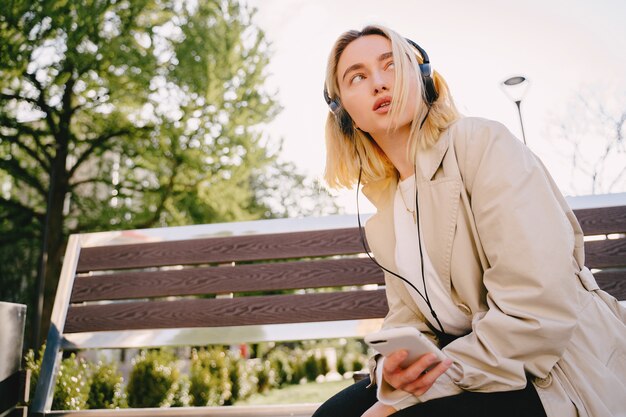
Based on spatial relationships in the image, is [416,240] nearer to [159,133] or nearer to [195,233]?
[195,233]

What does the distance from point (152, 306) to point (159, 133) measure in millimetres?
8462

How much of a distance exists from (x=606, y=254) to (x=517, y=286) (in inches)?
71.9

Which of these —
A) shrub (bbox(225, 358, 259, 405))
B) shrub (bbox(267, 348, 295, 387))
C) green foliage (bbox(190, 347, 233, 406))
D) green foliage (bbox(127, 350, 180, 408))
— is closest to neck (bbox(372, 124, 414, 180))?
green foliage (bbox(127, 350, 180, 408))

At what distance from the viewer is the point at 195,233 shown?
2955mm

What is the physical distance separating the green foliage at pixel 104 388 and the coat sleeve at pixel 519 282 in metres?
4.92

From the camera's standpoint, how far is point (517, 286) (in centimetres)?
107

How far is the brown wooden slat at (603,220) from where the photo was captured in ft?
8.33

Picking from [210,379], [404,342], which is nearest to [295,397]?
[210,379]

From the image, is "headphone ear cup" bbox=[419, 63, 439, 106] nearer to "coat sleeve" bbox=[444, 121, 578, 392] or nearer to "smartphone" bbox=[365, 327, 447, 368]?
"coat sleeve" bbox=[444, 121, 578, 392]

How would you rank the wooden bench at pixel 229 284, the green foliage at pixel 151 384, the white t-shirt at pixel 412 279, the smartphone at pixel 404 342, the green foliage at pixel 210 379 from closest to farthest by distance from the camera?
the smartphone at pixel 404 342, the white t-shirt at pixel 412 279, the wooden bench at pixel 229 284, the green foliage at pixel 151 384, the green foliage at pixel 210 379

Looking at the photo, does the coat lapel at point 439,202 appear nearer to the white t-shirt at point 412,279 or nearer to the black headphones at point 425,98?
the white t-shirt at point 412,279

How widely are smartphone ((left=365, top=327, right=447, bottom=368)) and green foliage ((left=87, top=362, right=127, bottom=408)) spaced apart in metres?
4.87

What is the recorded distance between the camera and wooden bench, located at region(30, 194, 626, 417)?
2.54 meters

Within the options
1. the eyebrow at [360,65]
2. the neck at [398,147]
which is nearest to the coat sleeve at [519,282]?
the neck at [398,147]
